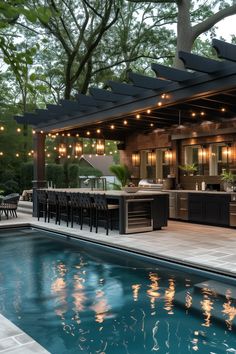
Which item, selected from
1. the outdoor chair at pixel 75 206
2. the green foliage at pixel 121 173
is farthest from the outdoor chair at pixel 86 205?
the green foliage at pixel 121 173

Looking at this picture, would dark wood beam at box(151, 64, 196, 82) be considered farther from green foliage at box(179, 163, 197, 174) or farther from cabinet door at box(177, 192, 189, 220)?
green foliage at box(179, 163, 197, 174)

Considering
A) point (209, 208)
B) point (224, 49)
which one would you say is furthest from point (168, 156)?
point (224, 49)

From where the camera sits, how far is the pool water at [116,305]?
141 inches

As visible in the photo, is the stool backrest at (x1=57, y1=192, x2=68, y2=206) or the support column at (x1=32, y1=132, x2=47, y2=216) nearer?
the stool backrest at (x1=57, y1=192, x2=68, y2=206)

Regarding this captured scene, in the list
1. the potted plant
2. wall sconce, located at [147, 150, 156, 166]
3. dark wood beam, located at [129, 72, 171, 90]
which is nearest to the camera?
dark wood beam, located at [129, 72, 171, 90]

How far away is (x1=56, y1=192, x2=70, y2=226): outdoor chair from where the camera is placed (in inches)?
435

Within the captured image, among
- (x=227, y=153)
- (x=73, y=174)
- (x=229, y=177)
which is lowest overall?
(x=229, y=177)

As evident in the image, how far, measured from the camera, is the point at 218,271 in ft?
18.4

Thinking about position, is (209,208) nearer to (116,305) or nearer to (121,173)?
(121,173)

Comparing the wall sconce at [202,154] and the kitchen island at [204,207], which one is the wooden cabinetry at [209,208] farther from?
the wall sconce at [202,154]

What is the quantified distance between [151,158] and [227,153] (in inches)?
146

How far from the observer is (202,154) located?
12.2m

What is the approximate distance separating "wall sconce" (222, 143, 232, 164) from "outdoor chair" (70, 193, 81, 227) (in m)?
4.70

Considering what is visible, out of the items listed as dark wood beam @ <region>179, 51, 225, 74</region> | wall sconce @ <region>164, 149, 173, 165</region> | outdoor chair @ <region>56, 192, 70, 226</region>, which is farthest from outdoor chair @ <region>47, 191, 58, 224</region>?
dark wood beam @ <region>179, 51, 225, 74</region>
